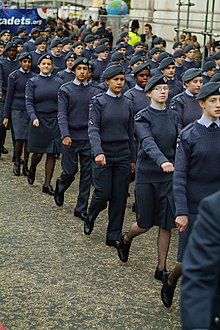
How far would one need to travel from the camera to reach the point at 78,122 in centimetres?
966

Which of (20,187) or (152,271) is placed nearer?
(152,271)

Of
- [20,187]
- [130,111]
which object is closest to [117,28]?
[20,187]

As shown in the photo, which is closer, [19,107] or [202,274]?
[202,274]

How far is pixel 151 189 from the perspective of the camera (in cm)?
729

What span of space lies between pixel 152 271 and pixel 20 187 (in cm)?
393

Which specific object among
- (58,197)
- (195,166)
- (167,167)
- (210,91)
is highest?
(210,91)

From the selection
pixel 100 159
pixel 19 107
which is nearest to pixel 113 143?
pixel 100 159

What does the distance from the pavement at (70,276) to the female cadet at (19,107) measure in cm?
192

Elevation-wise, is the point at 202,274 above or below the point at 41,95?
above

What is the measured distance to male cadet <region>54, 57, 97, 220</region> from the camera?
9547mm

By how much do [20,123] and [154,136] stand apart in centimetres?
510

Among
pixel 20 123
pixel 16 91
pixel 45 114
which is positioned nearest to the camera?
pixel 45 114

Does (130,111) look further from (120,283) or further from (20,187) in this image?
(20,187)

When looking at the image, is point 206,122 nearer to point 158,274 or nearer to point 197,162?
point 197,162
